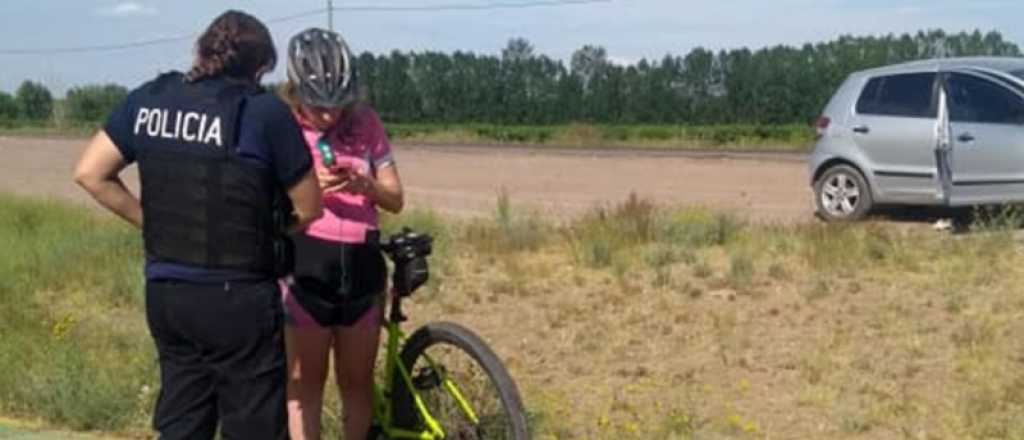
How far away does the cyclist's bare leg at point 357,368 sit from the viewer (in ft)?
18.4

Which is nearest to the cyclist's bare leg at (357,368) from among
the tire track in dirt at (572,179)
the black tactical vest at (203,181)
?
the black tactical vest at (203,181)

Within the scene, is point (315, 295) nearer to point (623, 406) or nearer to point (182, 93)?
point (182, 93)

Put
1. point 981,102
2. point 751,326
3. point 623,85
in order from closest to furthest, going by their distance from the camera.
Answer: point 751,326 → point 981,102 → point 623,85

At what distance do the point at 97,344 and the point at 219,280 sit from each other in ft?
16.1

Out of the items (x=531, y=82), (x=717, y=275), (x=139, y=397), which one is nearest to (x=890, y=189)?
(x=717, y=275)

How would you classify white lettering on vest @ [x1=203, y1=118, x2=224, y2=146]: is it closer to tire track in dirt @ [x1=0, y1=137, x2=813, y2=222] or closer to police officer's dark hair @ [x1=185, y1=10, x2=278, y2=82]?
police officer's dark hair @ [x1=185, y1=10, x2=278, y2=82]

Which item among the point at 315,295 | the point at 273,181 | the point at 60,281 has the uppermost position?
the point at 273,181

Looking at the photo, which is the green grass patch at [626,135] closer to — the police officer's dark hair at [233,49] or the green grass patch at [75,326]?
the green grass patch at [75,326]

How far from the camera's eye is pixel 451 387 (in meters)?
5.77

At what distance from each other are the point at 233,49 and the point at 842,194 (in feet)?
38.9

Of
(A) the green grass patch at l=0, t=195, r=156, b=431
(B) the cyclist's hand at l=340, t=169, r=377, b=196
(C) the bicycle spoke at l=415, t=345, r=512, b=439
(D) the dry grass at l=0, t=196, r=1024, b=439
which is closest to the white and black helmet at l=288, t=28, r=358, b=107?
(B) the cyclist's hand at l=340, t=169, r=377, b=196

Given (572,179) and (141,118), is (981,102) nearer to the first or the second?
(141,118)

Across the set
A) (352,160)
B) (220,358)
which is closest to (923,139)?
(352,160)

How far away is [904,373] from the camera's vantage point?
7602 mm
